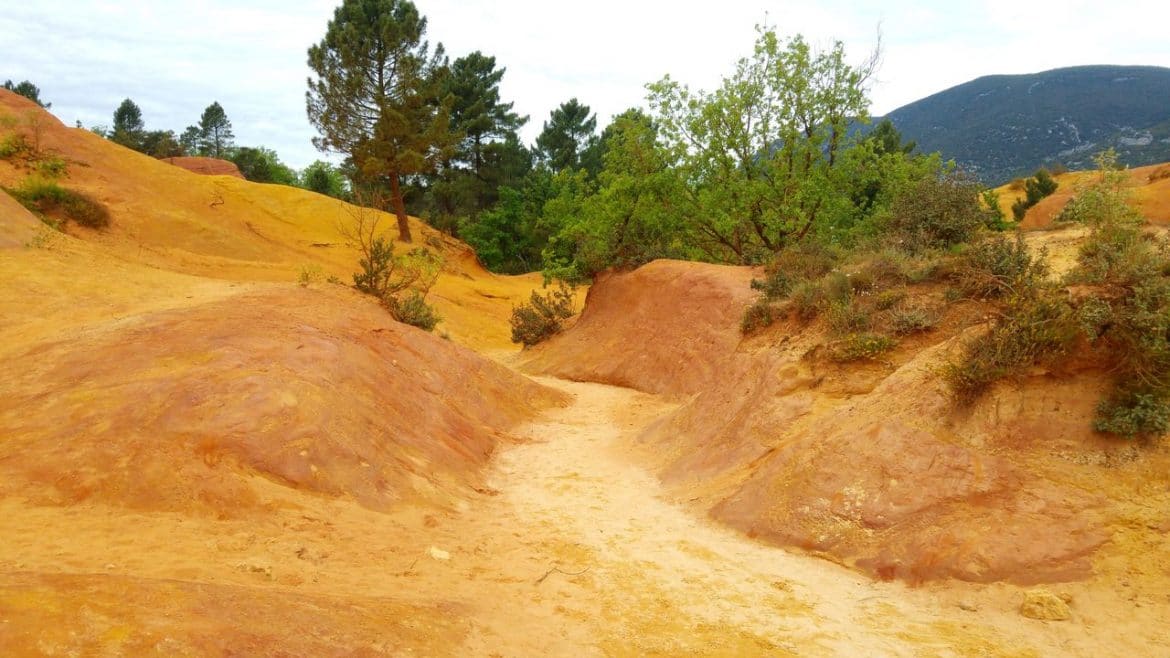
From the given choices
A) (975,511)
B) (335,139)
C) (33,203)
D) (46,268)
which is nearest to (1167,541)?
(975,511)

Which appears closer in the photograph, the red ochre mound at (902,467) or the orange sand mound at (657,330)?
the red ochre mound at (902,467)

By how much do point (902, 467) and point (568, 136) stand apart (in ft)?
128

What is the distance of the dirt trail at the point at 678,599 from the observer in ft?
15.1

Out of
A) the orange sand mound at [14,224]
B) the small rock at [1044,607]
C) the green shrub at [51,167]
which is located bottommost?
the small rock at [1044,607]

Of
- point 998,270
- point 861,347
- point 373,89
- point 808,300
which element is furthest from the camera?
point 373,89

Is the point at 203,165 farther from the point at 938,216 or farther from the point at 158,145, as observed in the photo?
the point at 938,216

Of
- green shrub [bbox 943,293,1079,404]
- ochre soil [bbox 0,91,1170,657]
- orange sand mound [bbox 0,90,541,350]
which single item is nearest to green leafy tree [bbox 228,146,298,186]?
orange sand mound [bbox 0,90,541,350]

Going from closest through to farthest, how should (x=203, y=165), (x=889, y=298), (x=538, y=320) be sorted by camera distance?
(x=889, y=298)
(x=538, y=320)
(x=203, y=165)

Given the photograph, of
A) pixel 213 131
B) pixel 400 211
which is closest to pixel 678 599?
pixel 400 211

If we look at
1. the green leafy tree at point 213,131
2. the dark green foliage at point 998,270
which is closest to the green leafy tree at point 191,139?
the green leafy tree at point 213,131

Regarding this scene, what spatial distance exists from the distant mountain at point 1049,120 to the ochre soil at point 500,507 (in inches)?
2323

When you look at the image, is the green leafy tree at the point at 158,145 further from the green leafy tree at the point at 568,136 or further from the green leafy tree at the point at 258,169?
the green leafy tree at the point at 568,136

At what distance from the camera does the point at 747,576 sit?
5.79 m

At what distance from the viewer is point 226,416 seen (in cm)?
676
